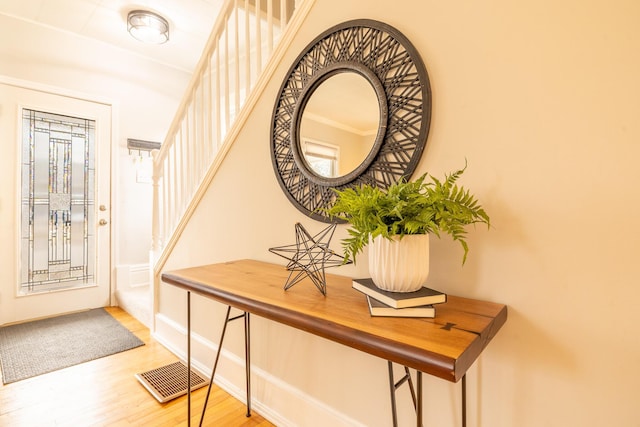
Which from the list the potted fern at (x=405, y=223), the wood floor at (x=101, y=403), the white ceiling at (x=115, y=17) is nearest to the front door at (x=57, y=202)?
the white ceiling at (x=115, y=17)

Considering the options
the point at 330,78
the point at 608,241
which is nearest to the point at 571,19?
the point at 608,241

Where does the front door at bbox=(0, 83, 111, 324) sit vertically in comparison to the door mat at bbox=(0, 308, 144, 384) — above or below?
above

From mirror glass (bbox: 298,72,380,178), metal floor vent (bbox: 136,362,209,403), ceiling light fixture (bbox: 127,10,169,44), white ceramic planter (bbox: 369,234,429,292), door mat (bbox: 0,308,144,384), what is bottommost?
metal floor vent (bbox: 136,362,209,403)

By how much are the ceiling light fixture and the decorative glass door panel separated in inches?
40.7

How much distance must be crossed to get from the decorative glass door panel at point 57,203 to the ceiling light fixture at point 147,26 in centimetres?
103

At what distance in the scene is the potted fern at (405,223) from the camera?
859mm

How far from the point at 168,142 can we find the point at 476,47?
2.23 metres

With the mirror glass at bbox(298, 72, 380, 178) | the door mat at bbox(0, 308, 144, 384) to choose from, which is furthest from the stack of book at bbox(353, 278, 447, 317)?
the door mat at bbox(0, 308, 144, 384)

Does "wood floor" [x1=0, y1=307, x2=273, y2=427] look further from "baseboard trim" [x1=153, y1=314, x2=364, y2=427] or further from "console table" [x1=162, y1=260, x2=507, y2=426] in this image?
"console table" [x1=162, y1=260, x2=507, y2=426]

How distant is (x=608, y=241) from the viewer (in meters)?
0.81

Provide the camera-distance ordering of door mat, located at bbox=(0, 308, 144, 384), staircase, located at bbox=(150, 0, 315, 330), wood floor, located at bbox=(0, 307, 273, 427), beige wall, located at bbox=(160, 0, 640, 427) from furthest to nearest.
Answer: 1. door mat, located at bbox=(0, 308, 144, 384)
2. staircase, located at bbox=(150, 0, 315, 330)
3. wood floor, located at bbox=(0, 307, 273, 427)
4. beige wall, located at bbox=(160, 0, 640, 427)

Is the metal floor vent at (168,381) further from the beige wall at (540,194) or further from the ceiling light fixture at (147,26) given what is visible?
the ceiling light fixture at (147,26)

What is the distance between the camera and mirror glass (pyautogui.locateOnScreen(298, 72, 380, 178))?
49.9 inches

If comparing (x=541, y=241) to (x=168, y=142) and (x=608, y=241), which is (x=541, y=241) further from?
(x=168, y=142)
